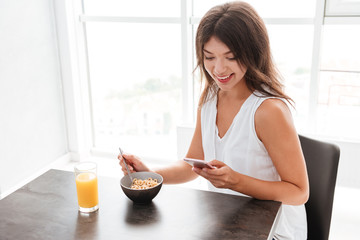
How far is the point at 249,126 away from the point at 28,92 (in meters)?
2.05

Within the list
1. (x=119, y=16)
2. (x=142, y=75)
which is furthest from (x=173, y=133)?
(x=119, y=16)

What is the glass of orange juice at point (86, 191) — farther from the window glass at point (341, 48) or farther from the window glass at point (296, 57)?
the window glass at point (341, 48)

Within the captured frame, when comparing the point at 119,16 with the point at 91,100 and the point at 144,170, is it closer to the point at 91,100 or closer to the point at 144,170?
the point at 91,100

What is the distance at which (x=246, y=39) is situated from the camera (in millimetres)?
1286

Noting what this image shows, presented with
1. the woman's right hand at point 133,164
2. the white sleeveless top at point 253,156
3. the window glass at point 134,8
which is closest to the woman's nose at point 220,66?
the white sleeveless top at point 253,156

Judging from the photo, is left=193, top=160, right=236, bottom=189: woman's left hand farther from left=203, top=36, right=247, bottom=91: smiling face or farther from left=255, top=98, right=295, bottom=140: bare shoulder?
left=203, top=36, right=247, bottom=91: smiling face

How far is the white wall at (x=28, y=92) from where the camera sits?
105 inches

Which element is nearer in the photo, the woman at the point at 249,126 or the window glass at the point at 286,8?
the woman at the point at 249,126

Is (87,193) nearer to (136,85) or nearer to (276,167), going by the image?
(276,167)

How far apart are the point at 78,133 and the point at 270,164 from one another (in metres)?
2.33

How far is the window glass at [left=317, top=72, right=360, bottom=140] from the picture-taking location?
269 cm

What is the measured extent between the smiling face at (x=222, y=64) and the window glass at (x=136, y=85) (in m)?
1.74

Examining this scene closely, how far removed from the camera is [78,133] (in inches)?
133

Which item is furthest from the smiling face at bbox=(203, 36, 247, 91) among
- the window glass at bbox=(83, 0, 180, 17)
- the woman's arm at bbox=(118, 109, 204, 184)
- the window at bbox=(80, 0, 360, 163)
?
the window glass at bbox=(83, 0, 180, 17)
